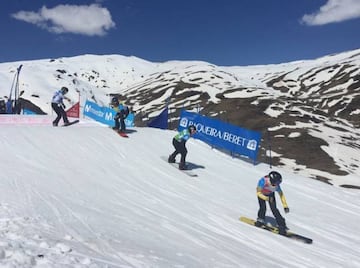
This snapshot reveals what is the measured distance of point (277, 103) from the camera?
69375mm

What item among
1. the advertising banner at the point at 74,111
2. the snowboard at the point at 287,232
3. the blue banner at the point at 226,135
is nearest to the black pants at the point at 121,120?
the blue banner at the point at 226,135

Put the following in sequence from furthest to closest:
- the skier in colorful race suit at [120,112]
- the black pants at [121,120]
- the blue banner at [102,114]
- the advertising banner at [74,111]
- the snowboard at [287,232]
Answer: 1. the advertising banner at [74,111]
2. the blue banner at [102,114]
3. the black pants at [121,120]
4. the skier in colorful race suit at [120,112]
5. the snowboard at [287,232]

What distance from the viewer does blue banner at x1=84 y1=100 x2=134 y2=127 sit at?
28.1 m

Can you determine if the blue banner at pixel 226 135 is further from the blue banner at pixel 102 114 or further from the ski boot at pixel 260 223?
the ski boot at pixel 260 223

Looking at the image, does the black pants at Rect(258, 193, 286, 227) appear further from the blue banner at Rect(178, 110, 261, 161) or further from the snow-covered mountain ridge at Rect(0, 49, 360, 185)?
the snow-covered mountain ridge at Rect(0, 49, 360, 185)

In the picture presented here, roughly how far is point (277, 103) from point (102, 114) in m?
45.6

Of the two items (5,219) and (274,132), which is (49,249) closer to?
(5,219)

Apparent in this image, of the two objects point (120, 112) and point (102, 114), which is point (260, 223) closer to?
point (120, 112)

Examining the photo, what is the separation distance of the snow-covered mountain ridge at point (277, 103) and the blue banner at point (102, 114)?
5.73 meters

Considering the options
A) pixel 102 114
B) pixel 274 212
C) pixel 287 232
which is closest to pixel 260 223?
pixel 274 212

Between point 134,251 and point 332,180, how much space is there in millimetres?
26933

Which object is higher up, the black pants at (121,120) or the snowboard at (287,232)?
the black pants at (121,120)

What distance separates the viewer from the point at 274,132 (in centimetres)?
4844

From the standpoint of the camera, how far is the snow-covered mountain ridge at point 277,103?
38.2m
